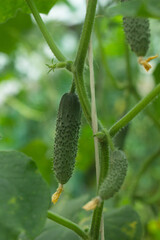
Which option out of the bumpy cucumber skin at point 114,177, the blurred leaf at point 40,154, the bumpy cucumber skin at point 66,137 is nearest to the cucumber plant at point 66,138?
the bumpy cucumber skin at point 66,137

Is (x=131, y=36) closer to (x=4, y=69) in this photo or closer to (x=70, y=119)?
(x=70, y=119)

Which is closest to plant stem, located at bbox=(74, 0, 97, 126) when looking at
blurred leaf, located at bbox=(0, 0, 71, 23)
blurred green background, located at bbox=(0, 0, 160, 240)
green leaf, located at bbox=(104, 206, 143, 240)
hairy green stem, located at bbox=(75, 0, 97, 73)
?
hairy green stem, located at bbox=(75, 0, 97, 73)

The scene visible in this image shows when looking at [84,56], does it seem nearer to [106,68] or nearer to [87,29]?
[87,29]

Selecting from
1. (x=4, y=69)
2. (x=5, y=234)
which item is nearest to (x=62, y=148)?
(x=5, y=234)

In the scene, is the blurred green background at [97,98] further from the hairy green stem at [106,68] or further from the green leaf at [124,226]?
the green leaf at [124,226]

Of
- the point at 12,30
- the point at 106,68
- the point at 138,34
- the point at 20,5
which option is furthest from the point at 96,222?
the point at 12,30

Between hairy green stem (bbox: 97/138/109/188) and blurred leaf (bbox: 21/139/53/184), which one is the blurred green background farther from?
hairy green stem (bbox: 97/138/109/188)
